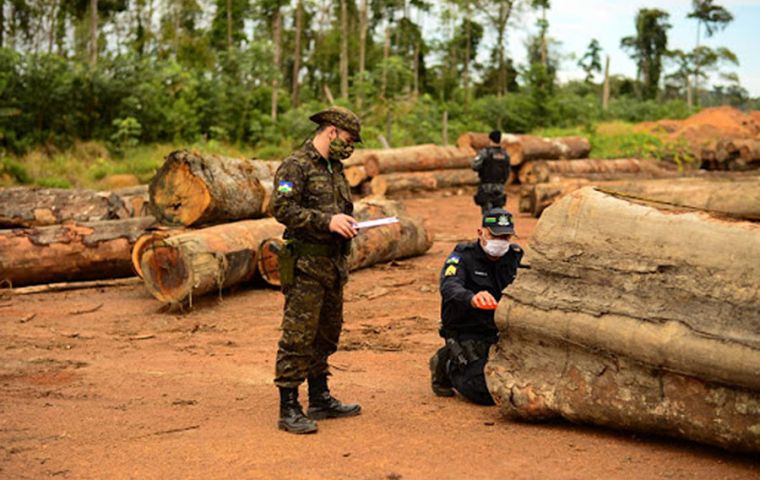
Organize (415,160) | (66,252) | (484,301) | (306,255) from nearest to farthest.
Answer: (306,255)
(484,301)
(66,252)
(415,160)

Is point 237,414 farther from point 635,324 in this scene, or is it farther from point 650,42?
point 650,42

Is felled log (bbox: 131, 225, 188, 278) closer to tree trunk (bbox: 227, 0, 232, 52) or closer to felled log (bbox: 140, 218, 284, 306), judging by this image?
felled log (bbox: 140, 218, 284, 306)

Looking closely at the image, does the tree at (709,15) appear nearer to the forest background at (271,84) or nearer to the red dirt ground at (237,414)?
the forest background at (271,84)

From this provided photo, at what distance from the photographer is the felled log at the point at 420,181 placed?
20.7 meters

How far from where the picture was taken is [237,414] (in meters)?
5.56

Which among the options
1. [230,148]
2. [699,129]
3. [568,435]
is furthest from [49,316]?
[699,129]

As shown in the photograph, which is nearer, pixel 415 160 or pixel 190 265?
pixel 190 265

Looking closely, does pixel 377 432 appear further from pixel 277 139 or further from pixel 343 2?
pixel 343 2

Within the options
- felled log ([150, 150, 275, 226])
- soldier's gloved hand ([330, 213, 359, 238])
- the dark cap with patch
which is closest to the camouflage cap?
soldier's gloved hand ([330, 213, 359, 238])

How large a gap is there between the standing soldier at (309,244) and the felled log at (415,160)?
15.5 meters

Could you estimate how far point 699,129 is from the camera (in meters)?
31.5

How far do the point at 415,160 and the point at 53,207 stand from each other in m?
11.7

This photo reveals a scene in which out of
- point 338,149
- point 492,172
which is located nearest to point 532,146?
point 492,172

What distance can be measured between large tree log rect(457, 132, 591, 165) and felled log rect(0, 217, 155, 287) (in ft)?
42.6
